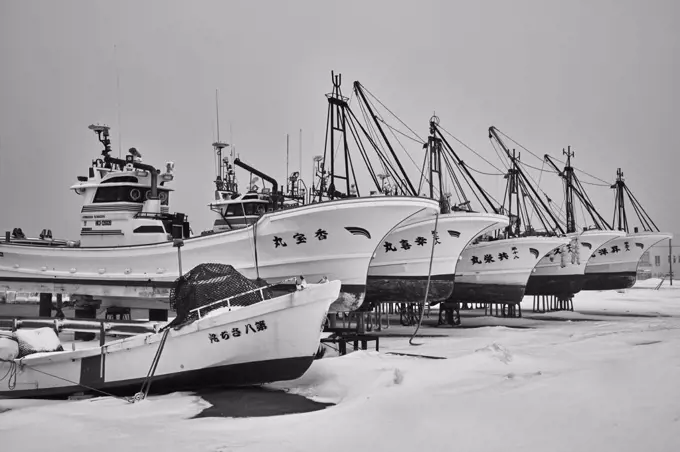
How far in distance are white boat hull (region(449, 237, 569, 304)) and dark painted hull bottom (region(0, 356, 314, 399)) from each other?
19405 millimetres

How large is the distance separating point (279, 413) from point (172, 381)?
251cm

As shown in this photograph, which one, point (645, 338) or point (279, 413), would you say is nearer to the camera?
point (279, 413)

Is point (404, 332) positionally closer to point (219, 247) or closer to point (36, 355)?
point (219, 247)

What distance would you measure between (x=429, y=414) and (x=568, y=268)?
94.0ft

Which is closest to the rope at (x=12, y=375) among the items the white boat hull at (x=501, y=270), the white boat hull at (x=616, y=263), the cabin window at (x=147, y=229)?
the cabin window at (x=147, y=229)

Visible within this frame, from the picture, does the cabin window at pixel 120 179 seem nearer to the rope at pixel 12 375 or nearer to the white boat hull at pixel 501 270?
the rope at pixel 12 375

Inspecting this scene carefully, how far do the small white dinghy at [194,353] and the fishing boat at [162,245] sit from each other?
616 centimetres

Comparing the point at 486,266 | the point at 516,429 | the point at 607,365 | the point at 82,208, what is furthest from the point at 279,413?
the point at 486,266

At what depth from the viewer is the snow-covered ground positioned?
8570 millimetres

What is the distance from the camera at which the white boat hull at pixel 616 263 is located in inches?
1554

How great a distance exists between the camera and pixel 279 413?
35.9 feet

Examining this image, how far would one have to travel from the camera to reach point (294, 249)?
813 inches

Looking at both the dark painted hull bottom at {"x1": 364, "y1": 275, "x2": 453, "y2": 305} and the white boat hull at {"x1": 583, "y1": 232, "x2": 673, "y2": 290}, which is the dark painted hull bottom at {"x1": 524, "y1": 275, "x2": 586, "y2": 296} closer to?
the white boat hull at {"x1": 583, "y1": 232, "x2": 673, "y2": 290}

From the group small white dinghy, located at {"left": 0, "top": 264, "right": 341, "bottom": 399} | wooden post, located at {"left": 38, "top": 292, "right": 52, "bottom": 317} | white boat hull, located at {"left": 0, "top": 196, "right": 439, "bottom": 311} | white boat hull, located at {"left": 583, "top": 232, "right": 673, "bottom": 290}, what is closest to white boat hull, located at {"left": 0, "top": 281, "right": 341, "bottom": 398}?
small white dinghy, located at {"left": 0, "top": 264, "right": 341, "bottom": 399}
